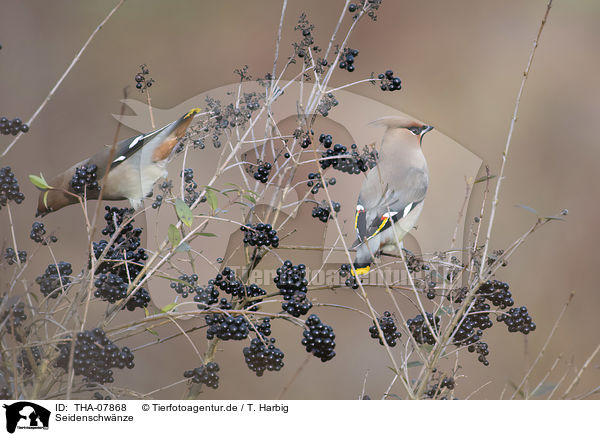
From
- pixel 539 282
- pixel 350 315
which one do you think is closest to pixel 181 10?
pixel 350 315

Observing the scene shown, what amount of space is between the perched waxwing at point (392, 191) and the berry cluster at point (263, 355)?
27cm

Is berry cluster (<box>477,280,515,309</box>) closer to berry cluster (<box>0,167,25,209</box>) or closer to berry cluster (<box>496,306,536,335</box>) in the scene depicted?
berry cluster (<box>496,306,536,335</box>)

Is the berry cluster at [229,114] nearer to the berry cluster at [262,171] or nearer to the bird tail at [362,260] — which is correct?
the berry cluster at [262,171]

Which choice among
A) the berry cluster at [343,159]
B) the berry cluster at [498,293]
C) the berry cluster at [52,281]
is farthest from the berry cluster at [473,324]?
the berry cluster at [52,281]

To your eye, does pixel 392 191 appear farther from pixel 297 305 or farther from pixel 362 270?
pixel 297 305

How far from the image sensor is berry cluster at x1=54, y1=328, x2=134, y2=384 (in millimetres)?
750

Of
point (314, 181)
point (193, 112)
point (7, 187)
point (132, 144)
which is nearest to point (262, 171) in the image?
point (314, 181)

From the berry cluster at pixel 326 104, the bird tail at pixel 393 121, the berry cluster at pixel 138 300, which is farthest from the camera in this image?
the bird tail at pixel 393 121

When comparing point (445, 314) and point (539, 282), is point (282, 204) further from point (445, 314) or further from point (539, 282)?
point (539, 282)

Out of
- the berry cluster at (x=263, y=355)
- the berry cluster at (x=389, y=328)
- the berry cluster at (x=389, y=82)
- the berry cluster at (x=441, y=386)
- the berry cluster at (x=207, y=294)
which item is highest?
the berry cluster at (x=389, y=82)

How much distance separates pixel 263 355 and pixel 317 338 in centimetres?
9
